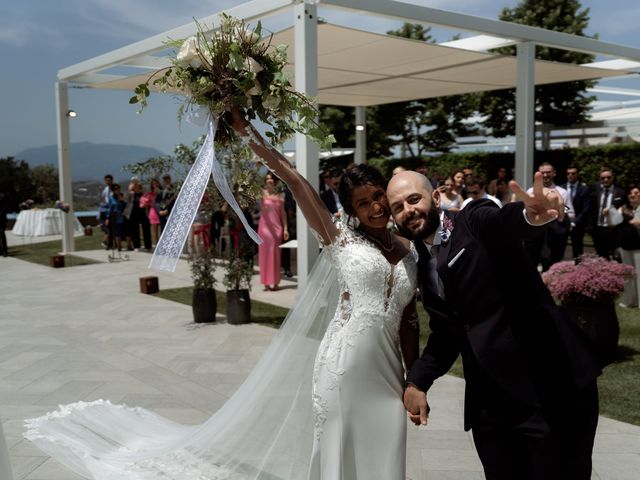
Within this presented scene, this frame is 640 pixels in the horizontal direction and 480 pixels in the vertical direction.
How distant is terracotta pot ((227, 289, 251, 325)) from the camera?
28.7 feet

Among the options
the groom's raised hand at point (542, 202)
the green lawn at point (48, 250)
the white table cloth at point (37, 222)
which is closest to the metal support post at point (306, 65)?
the groom's raised hand at point (542, 202)

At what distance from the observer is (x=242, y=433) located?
3.93 meters

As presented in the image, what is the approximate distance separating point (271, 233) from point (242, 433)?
296 inches

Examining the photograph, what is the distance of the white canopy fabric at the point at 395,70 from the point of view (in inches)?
410

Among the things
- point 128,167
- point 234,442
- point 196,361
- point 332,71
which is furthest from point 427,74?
point 234,442

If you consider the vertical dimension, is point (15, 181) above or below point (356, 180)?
above

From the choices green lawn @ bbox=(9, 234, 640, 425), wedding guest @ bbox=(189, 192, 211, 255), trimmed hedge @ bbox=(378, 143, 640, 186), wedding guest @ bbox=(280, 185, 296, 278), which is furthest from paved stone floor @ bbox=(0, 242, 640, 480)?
trimmed hedge @ bbox=(378, 143, 640, 186)

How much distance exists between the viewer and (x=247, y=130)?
3.13 m

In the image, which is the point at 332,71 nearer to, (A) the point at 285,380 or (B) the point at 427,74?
(B) the point at 427,74

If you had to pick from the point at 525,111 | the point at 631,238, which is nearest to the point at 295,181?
the point at 631,238

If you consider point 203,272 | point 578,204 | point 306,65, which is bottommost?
point 203,272

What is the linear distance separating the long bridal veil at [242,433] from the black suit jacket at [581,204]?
9.14 meters

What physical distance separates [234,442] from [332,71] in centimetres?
1081

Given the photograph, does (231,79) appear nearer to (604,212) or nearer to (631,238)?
(631,238)
